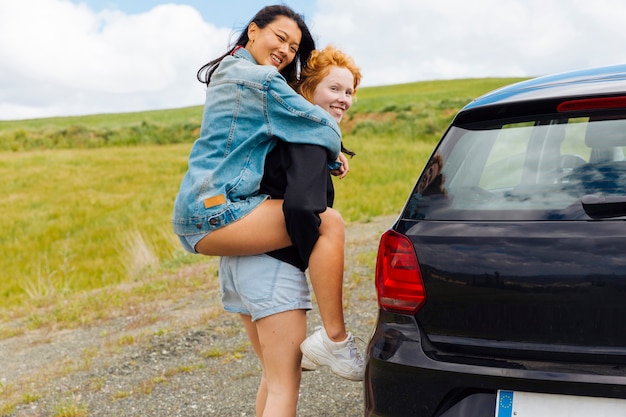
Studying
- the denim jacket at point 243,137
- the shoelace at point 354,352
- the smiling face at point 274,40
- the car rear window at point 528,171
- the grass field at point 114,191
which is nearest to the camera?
the car rear window at point 528,171

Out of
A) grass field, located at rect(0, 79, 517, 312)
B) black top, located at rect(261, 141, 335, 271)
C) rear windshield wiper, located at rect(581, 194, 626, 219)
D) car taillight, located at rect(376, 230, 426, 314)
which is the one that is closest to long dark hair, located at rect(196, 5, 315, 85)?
black top, located at rect(261, 141, 335, 271)

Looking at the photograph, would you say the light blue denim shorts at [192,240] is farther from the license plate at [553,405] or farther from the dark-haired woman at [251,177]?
the license plate at [553,405]

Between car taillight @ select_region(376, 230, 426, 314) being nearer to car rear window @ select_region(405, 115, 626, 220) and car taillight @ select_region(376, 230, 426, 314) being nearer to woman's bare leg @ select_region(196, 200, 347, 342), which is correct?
car rear window @ select_region(405, 115, 626, 220)

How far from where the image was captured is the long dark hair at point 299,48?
9.09 ft

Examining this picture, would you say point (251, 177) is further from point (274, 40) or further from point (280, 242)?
point (274, 40)

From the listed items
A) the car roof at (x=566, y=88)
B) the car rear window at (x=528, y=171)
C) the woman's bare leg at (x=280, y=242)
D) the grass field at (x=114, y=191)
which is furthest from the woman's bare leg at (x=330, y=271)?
the grass field at (x=114, y=191)

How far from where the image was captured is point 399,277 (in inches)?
88.5

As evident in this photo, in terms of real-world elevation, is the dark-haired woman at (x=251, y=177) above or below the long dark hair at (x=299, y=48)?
below

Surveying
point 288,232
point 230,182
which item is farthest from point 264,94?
point 288,232

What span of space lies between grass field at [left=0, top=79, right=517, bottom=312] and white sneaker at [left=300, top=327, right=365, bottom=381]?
751 cm

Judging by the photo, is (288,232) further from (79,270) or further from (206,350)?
(79,270)

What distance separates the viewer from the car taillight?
2199 mm

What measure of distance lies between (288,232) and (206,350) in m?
3.49

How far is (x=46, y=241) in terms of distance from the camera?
707 inches
